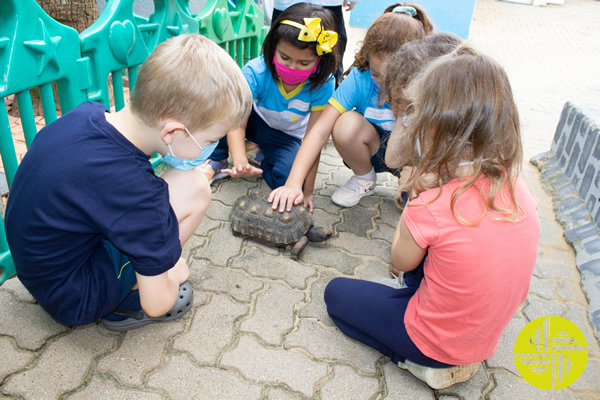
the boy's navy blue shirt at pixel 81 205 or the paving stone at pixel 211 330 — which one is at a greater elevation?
the boy's navy blue shirt at pixel 81 205

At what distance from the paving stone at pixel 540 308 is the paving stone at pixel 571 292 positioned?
94 mm

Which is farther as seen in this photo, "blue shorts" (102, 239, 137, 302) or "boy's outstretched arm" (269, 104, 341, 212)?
"boy's outstretched arm" (269, 104, 341, 212)

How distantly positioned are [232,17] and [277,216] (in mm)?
1786

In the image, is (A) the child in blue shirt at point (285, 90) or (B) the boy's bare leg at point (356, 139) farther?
(B) the boy's bare leg at point (356, 139)

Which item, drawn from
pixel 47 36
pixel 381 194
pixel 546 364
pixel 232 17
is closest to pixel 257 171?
pixel 381 194

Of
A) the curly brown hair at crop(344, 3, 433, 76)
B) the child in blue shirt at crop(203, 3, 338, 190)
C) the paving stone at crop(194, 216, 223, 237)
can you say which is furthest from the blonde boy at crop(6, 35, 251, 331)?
the curly brown hair at crop(344, 3, 433, 76)

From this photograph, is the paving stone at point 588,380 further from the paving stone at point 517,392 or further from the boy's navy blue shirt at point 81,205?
the boy's navy blue shirt at point 81,205

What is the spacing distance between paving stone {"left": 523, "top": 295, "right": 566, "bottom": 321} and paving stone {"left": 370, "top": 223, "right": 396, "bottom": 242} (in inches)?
29.2

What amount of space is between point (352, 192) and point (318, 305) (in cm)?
103

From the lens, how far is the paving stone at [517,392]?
1630 mm

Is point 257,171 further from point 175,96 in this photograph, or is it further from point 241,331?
point 175,96

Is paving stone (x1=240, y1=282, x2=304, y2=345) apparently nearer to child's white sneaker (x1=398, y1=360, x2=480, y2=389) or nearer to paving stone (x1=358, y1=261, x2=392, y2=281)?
paving stone (x1=358, y1=261, x2=392, y2=281)

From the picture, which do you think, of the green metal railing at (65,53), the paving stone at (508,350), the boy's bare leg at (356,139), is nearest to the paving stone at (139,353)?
the green metal railing at (65,53)

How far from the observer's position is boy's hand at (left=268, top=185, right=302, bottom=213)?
2195 millimetres
